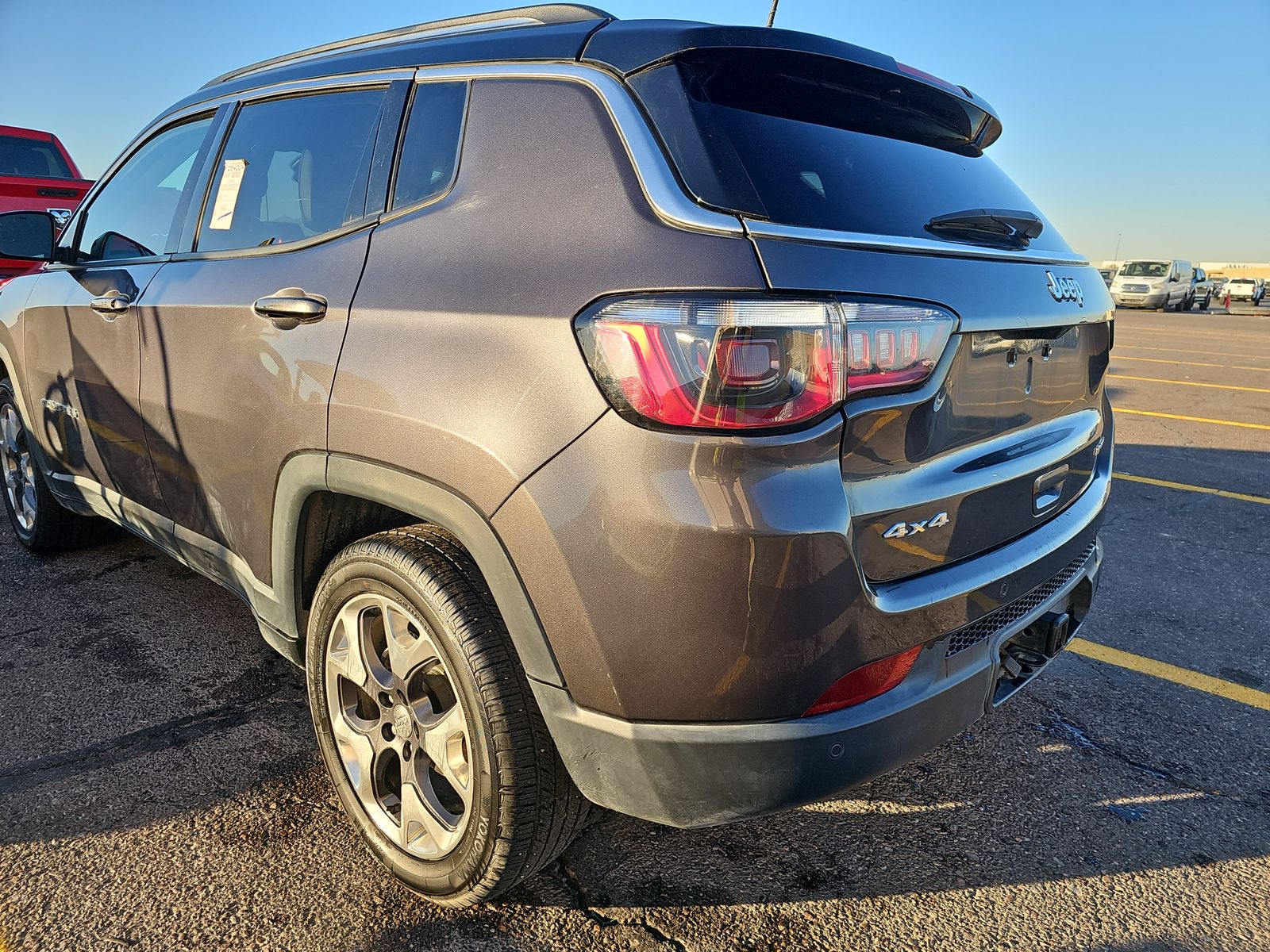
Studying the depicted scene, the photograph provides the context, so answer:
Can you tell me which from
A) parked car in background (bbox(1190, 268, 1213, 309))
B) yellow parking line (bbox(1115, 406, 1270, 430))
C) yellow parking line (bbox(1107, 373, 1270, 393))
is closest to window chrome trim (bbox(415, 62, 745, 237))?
yellow parking line (bbox(1115, 406, 1270, 430))

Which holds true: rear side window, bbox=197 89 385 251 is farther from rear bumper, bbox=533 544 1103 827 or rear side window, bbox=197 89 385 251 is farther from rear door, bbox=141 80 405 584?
rear bumper, bbox=533 544 1103 827

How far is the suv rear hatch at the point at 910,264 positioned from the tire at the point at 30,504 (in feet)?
11.5

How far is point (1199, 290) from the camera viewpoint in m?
35.9

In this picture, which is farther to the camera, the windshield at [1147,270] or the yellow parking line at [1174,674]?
the windshield at [1147,270]

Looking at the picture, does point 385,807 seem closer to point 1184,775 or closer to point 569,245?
point 569,245

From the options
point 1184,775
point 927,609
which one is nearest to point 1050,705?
point 1184,775

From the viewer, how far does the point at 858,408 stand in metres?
1.55

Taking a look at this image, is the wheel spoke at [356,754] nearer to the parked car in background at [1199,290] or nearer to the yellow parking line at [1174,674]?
the yellow parking line at [1174,674]

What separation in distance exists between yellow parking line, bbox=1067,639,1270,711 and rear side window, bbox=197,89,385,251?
2.60 meters

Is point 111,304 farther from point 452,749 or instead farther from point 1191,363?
point 1191,363

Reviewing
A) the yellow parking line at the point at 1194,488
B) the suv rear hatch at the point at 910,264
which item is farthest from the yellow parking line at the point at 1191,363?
the suv rear hatch at the point at 910,264

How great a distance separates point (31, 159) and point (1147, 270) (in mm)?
34762

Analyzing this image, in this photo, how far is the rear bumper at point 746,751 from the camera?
157 cm

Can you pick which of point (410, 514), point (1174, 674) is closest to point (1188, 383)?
point (1174, 674)
